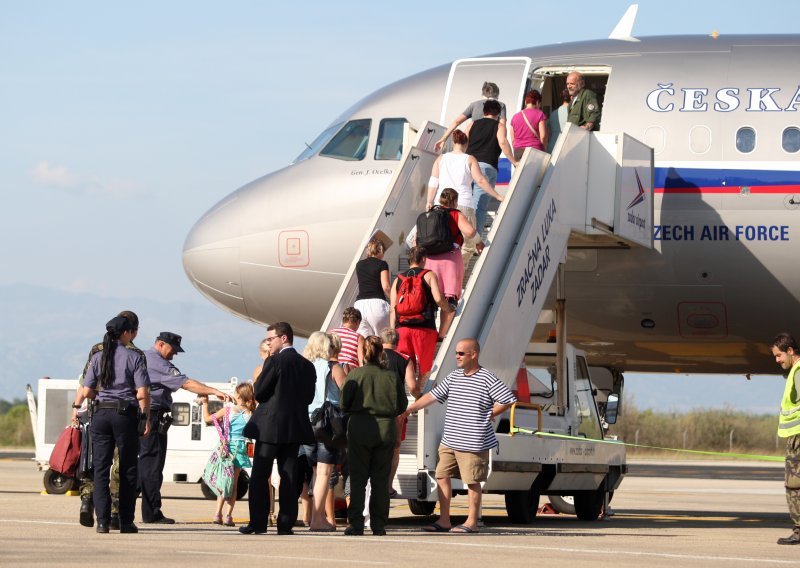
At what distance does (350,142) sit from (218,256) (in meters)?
2.37

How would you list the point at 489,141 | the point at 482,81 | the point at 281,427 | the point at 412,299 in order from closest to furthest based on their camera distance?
Result: the point at 281,427
the point at 412,299
the point at 489,141
the point at 482,81

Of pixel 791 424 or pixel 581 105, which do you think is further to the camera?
pixel 581 105

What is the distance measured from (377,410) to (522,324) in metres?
3.22

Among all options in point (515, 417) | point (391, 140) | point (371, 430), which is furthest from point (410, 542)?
point (391, 140)

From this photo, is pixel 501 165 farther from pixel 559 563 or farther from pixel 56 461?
pixel 559 563

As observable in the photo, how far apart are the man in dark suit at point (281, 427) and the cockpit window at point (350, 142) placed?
7406 mm

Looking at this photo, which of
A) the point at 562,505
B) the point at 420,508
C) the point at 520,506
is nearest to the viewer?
the point at 520,506

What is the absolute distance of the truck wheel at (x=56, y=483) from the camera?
20000 millimetres

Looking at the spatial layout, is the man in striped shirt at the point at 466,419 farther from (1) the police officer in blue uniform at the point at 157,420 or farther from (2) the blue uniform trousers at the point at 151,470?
(2) the blue uniform trousers at the point at 151,470

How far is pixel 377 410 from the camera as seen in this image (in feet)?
39.9

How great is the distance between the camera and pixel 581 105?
1680 cm

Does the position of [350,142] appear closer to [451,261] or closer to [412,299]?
[451,261]

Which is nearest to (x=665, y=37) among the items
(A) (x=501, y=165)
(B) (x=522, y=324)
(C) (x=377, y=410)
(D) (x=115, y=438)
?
(A) (x=501, y=165)

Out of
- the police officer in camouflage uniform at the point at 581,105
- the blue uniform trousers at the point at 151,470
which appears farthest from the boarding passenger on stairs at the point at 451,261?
the blue uniform trousers at the point at 151,470
